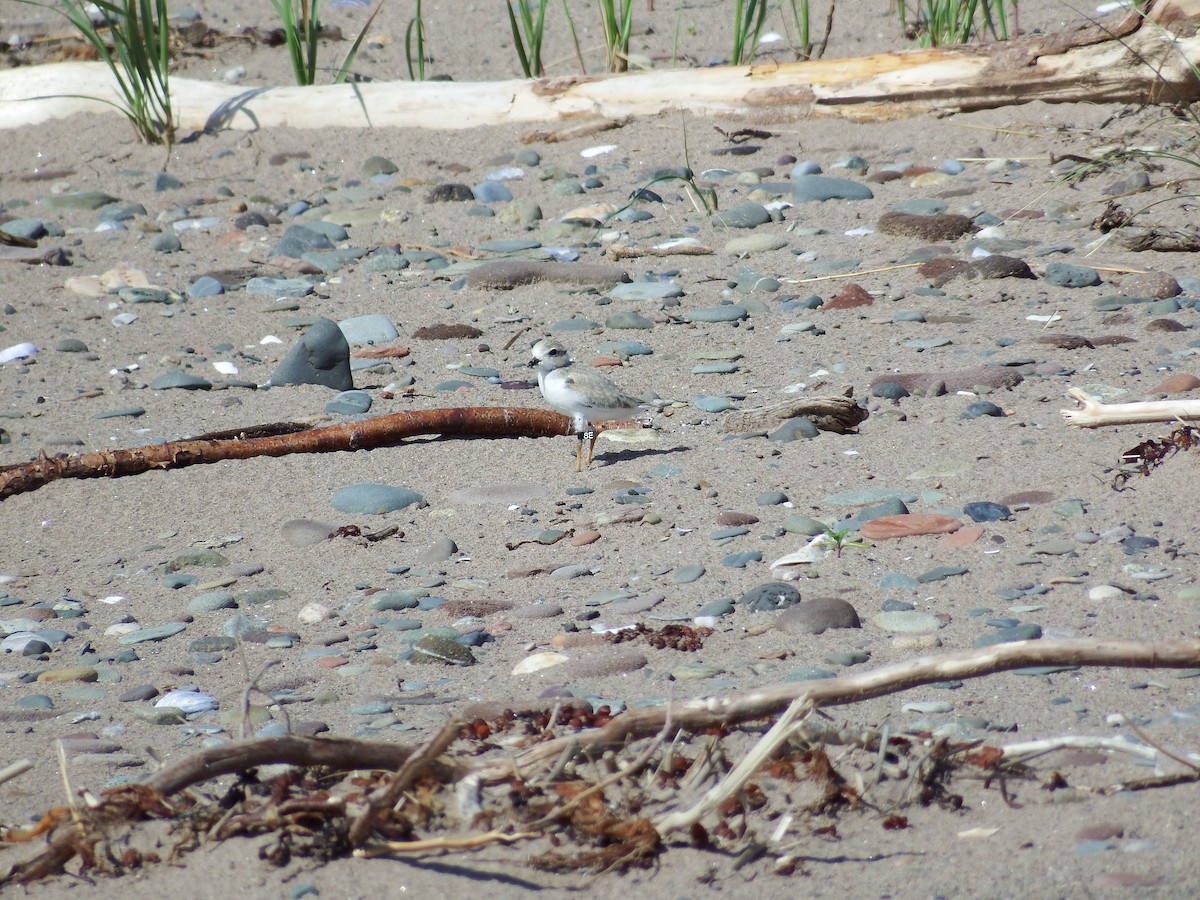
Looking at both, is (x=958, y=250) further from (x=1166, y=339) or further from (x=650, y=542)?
(x=650, y=542)

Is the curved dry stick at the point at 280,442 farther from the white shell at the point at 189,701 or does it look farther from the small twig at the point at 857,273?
the small twig at the point at 857,273

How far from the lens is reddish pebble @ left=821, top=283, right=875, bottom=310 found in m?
4.98

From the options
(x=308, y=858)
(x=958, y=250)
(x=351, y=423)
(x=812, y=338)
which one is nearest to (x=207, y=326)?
(x=351, y=423)

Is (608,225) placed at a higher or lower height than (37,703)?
higher

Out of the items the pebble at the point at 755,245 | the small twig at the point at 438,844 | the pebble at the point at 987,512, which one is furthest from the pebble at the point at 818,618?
the pebble at the point at 755,245

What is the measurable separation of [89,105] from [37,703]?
576cm

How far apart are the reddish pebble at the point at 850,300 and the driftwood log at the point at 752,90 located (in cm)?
176

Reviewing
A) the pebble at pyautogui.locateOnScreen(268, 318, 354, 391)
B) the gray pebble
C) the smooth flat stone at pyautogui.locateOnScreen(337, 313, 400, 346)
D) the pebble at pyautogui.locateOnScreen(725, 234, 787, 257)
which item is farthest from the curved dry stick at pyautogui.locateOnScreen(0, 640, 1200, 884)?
the pebble at pyautogui.locateOnScreen(725, 234, 787, 257)

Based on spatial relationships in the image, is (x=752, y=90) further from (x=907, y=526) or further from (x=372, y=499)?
(x=907, y=526)

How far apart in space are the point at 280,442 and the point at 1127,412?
260 centimetres

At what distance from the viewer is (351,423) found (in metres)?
4.08

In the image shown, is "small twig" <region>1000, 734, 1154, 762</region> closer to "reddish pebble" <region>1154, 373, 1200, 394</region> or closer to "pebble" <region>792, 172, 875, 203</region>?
"reddish pebble" <region>1154, 373, 1200, 394</region>

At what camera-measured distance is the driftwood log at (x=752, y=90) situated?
578 centimetres

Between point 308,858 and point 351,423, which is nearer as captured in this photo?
point 308,858
